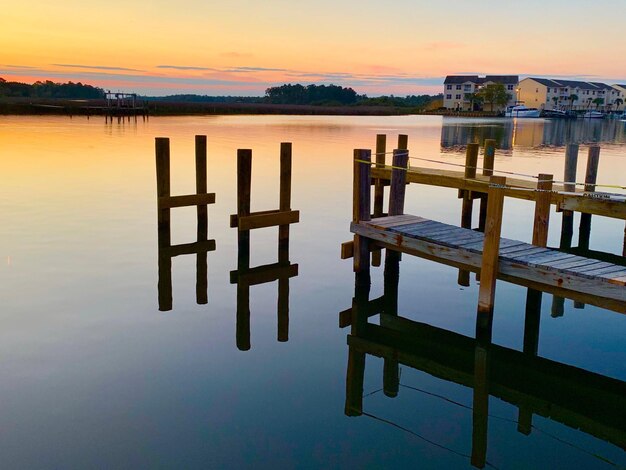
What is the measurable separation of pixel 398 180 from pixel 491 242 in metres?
3.80

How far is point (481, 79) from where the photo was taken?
549 feet

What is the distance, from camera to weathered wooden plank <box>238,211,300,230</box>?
47.5 ft

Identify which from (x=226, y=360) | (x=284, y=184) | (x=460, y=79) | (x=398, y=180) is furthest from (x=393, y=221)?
(x=460, y=79)

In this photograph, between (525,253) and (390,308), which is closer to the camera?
(525,253)

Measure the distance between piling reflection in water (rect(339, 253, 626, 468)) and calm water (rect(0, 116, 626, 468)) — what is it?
0.39ft

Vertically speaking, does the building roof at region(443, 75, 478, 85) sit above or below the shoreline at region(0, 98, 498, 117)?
above

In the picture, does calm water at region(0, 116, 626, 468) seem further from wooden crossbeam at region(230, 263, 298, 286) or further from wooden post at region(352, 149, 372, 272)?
wooden post at region(352, 149, 372, 272)

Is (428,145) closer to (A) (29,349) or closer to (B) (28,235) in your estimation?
(B) (28,235)

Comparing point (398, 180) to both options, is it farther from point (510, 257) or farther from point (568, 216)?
point (568, 216)

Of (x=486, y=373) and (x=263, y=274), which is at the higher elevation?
(x=263, y=274)

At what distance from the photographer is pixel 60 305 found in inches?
476

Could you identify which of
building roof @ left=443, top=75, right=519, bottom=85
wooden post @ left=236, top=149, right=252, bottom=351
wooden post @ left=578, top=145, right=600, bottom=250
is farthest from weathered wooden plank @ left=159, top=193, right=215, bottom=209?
building roof @ left=443, top=75, right=519, bottom=85

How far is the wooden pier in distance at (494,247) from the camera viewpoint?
9.12 m

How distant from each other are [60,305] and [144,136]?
42.3 meters
